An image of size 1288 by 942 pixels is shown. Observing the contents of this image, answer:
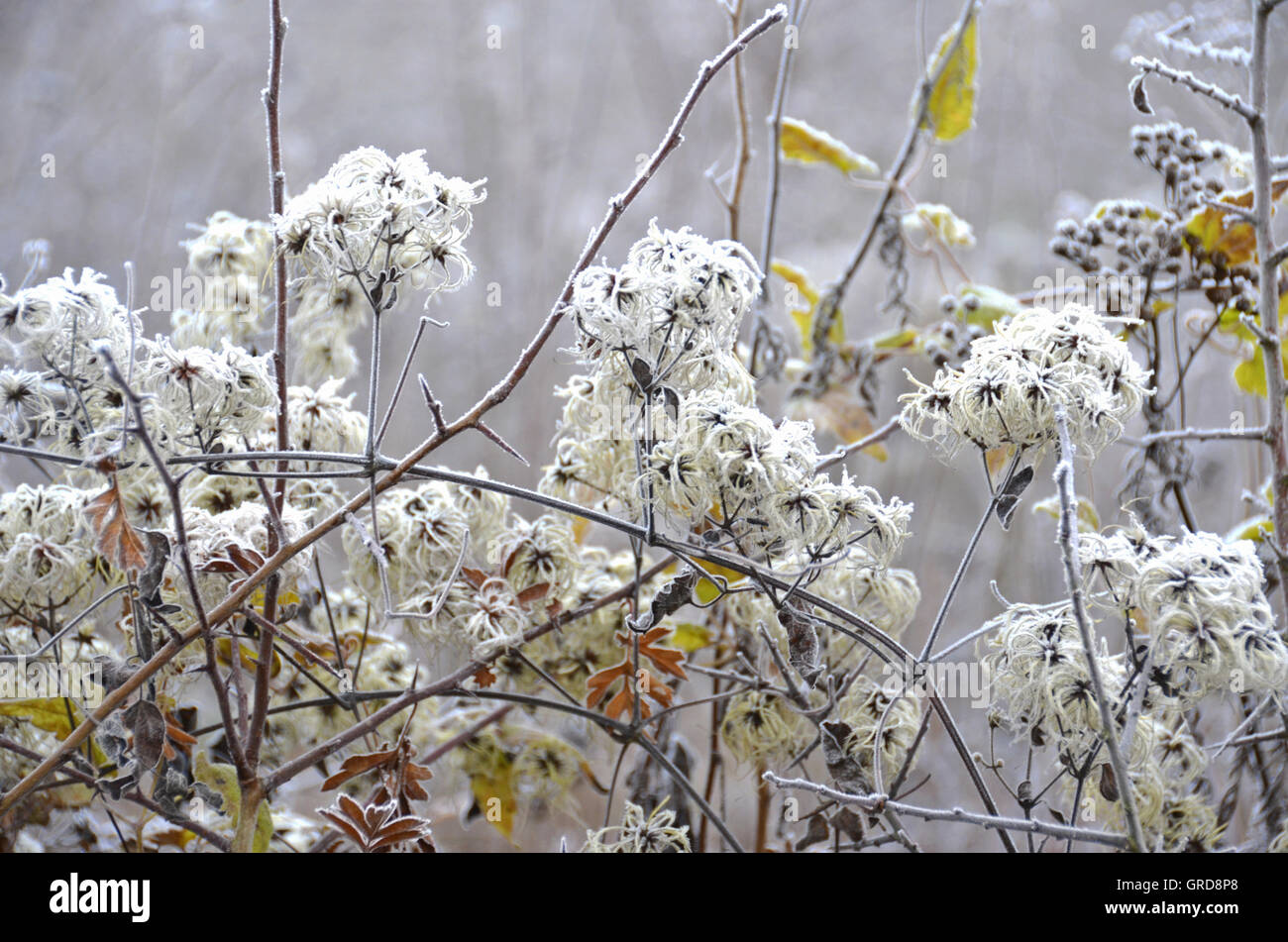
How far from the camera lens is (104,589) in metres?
0.52

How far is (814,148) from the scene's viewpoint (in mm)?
723

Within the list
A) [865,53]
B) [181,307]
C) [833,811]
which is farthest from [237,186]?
[833,811]

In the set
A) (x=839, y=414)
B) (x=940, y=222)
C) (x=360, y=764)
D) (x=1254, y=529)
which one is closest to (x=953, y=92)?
(x=940, y=222)

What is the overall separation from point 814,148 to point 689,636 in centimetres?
35

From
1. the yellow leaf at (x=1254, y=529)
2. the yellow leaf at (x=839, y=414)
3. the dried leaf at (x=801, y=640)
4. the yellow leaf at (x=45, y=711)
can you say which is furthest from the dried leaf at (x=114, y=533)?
the yellow leaf at (x=1254, y=529)

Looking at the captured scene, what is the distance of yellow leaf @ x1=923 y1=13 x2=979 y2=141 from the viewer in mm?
742

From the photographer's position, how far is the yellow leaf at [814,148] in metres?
0.71

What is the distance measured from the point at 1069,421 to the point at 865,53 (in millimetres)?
1372

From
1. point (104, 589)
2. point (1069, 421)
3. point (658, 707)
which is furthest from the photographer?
point (658, 707)

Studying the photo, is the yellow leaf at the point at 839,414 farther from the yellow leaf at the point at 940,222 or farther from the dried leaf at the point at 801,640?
the dried leaf at the point at 801,640

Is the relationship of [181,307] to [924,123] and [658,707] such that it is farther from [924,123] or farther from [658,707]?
[924,123]

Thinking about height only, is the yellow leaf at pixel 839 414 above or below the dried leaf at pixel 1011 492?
above

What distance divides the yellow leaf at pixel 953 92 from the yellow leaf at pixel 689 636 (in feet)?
1.34

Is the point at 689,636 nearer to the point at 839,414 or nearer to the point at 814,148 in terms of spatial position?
the point at 839,414
